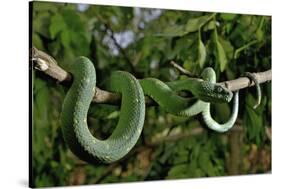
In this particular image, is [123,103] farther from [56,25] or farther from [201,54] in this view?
[201,54]

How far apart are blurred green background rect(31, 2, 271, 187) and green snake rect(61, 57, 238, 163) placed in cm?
8

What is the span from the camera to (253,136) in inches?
192

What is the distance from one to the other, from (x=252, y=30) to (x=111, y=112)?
3.75ft

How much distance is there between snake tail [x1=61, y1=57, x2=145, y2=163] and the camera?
13.0 feet

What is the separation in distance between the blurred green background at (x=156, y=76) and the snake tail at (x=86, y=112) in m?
0.09

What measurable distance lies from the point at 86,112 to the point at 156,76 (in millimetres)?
649

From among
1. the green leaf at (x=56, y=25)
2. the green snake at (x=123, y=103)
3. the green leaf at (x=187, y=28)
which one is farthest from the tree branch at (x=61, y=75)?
the green leaf at (x=187, y=28)

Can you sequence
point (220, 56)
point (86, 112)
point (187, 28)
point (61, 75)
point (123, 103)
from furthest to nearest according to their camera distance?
point (220, 56), point (187, 28), point (123, 103), point (86, 112), point (61, 75)

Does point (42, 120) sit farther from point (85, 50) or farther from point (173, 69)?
point (173, 69)

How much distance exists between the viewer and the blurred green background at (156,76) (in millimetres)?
4156

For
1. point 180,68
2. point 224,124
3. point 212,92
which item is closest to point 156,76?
point 180,68

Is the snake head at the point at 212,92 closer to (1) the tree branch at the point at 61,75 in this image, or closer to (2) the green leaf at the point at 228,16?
(1) the tree branch at the point at 61,75

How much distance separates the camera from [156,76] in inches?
176

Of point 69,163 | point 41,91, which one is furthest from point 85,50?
point 69,163
